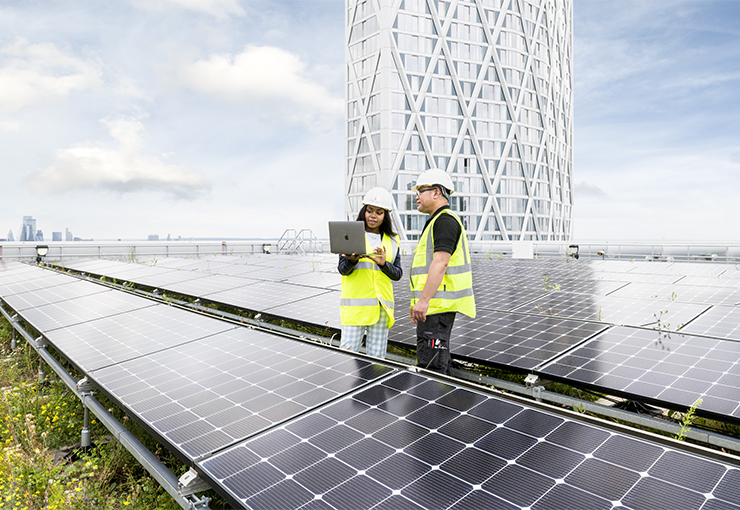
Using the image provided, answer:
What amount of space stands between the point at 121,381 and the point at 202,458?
5.91 ft

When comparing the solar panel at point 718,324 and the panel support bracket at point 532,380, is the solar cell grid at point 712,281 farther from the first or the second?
the panel support bracket at point 532,380

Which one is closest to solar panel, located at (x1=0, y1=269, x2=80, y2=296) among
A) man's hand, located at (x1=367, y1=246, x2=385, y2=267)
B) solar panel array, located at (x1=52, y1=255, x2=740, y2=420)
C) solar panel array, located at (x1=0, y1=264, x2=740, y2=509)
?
solar panel array, located at (x1=52, y1=255, x2=740, y2=420)

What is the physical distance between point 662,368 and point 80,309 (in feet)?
26.2

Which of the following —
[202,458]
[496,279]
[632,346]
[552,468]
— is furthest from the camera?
[496,279]

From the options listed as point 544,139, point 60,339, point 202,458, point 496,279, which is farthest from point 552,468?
point 544,139

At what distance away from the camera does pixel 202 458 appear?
244 centimetres

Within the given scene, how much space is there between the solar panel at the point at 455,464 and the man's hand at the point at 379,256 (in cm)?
211

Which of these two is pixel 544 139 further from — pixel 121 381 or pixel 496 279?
pixel 121 381

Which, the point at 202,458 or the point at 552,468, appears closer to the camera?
the point at 552,468

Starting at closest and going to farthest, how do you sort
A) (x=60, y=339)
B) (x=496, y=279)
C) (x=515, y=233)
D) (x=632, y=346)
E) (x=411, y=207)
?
(x=632, y=346) → (x=60, y=339) → (x=496, y=279) → (x=411, y=207) → (x=515, y=233)

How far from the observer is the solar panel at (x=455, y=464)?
1.93 meters

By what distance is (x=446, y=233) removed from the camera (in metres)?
4.33

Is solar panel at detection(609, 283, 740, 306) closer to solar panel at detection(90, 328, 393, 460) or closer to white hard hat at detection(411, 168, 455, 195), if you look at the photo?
white hard hat at detection(411, 168, 455, 195)

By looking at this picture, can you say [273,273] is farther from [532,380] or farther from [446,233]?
[532,380]
